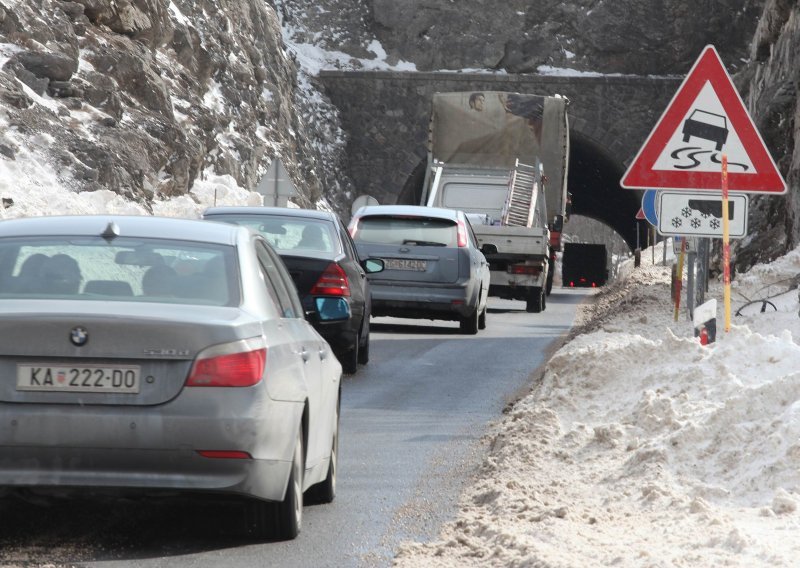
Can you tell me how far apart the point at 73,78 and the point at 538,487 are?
25745 mm

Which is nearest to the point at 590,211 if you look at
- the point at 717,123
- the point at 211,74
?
the point at 211,74

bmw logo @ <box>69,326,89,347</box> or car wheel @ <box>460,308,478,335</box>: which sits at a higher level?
bmw logo @ <box>69,326,89,347</box>

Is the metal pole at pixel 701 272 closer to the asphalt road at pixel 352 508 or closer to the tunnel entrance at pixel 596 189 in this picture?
the asphalt road at pixel 352 508

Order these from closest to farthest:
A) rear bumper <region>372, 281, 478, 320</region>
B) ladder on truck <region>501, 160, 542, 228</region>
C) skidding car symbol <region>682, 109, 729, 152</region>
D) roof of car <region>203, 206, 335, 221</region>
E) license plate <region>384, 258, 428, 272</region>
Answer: skidding car symbol <region>682, 109, 729, 152</region> → roof of car <region>203, 206, 335, 221</region> → rear bumper <region>372, 281, 478, 320</region> → license plate <region>384, 258, 428, 272</region> → ladder on truck <region>501, 160, 542, 228</region>

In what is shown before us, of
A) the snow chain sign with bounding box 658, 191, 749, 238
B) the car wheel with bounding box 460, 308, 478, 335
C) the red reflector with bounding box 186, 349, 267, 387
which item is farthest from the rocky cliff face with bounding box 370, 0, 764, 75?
the red reflector with bounding box 186, 349, 267, 387

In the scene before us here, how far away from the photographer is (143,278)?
20.2 ft

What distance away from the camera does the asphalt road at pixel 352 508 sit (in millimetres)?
5922

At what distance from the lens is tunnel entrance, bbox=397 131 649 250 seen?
→ 5544 cm

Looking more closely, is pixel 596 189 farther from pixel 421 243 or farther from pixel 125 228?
pixel 125 228

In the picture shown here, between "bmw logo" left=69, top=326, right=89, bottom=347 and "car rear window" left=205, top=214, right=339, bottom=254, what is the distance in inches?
323

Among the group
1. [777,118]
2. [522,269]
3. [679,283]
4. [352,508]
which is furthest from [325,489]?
[777,118]

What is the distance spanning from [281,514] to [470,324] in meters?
13.8

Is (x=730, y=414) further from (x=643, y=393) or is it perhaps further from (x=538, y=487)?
(x=643, y=393)

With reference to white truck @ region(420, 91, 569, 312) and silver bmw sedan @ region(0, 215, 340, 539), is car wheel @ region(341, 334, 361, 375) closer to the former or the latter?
silver bmw sedan @ region(0, 215, 340, 539)
